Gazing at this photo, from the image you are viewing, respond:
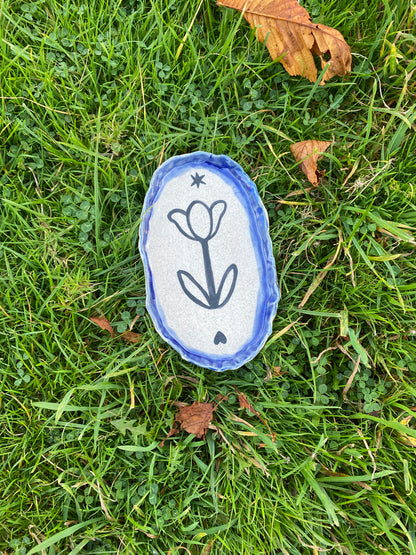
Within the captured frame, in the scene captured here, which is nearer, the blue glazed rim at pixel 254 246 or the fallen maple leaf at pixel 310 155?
the blue glazed rim at pixel 254 246

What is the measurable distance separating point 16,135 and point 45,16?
0.48 m

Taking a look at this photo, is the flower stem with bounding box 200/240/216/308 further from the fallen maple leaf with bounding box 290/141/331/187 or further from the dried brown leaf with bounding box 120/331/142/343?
the fallen maple leaf with bounding box 290/141/331/187

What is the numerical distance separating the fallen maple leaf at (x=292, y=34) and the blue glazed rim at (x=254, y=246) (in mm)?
485

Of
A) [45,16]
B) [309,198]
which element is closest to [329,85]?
[309,198]

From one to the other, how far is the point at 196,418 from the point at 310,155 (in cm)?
110

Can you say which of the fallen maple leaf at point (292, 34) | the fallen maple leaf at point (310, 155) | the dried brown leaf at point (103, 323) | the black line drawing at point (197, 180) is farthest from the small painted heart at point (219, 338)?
the fallen maple leaf at point (292, 34)

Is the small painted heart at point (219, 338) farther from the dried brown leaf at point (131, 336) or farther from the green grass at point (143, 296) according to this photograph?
the dried brown leaf at point (131, 336)

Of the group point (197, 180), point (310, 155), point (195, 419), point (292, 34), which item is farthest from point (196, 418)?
point (292, 34)

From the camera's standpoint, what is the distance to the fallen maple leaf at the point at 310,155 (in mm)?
1666

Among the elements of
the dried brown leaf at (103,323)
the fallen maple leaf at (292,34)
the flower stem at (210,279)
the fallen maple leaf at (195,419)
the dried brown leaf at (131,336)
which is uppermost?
the fallen maple leaf at (292,34)

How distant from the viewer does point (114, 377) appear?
1594 mm

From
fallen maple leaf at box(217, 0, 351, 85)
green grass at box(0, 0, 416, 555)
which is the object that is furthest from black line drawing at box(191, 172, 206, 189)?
fallen maple leaf at box(217, 0, 351, 85)

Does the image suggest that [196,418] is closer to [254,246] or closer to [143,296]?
[143,296]

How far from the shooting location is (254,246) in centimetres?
160
